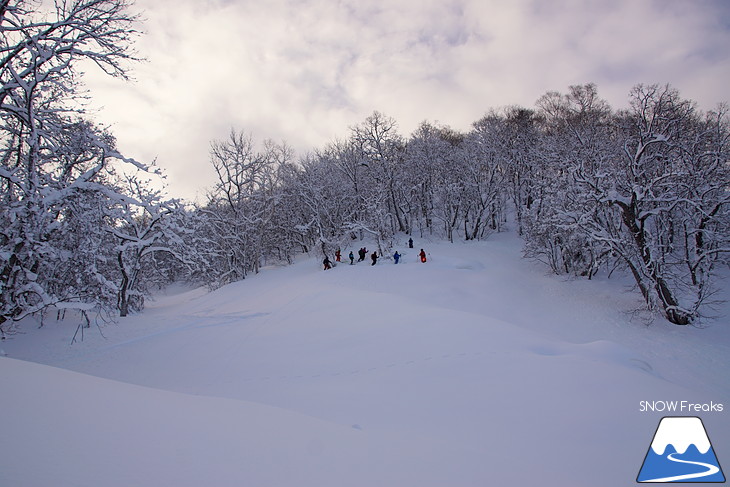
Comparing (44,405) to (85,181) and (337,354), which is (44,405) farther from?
(85,181)

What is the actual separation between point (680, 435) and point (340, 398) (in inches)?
194

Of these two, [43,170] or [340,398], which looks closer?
[340,398]

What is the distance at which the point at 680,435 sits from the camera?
14.8ft

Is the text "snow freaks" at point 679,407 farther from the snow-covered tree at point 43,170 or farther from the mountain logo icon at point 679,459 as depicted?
the snow-covered tree at point 43,170

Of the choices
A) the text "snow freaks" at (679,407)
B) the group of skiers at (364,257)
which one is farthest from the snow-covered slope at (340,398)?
the group of skiers at (364,257)

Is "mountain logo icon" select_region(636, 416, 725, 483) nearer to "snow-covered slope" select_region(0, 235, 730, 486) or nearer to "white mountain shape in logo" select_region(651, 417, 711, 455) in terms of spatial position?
"white mountain shape in logo" select_region(651, 417, 711, 455)

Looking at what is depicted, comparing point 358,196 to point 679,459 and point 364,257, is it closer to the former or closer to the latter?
point 364,257

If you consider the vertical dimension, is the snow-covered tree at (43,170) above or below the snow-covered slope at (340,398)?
above

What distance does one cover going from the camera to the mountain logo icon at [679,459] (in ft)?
11.8

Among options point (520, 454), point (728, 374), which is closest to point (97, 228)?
point (520, 454)

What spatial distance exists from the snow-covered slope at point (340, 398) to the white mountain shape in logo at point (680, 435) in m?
0.19

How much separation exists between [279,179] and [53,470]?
1656 inches

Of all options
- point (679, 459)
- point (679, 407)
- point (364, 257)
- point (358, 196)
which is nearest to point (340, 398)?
point (679, 459)

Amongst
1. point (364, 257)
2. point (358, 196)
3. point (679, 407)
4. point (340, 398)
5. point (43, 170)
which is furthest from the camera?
point (358, 196)
